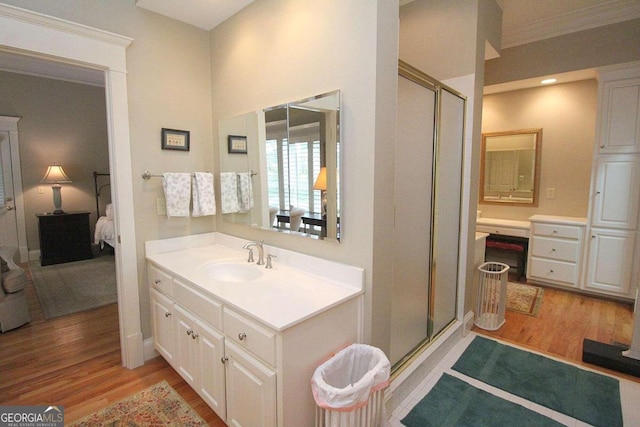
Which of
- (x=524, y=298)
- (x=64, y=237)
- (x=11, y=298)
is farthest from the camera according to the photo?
(x=64, y=237)

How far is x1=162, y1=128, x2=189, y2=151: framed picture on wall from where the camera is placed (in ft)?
7.74

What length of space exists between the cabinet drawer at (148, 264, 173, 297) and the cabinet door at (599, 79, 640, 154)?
14.0 feet

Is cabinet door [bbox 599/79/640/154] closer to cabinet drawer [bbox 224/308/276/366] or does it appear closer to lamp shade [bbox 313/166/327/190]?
lamp shade [bbox 313/166/327/190]

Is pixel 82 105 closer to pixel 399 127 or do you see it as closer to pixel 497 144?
pixel 399 127

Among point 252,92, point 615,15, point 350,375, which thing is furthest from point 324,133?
point 615,15

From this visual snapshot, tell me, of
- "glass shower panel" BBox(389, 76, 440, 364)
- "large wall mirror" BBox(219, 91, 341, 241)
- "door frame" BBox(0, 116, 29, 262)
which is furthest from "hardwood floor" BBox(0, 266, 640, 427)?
"door frame" BBox(0, 116, 29, 262)

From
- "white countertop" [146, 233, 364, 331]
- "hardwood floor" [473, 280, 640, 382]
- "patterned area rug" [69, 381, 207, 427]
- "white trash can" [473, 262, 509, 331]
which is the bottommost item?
"patterned area rug" [69, 381, 207, 427]

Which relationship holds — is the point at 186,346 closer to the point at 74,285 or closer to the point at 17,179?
the point at 74,285

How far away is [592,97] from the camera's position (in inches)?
146

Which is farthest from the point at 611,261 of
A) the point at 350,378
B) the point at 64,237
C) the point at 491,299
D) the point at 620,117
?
the point at 64,237

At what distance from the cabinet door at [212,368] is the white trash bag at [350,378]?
0.55m

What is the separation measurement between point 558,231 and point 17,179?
7461mm

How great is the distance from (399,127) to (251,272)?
130 cm

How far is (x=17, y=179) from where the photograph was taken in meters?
4.74
